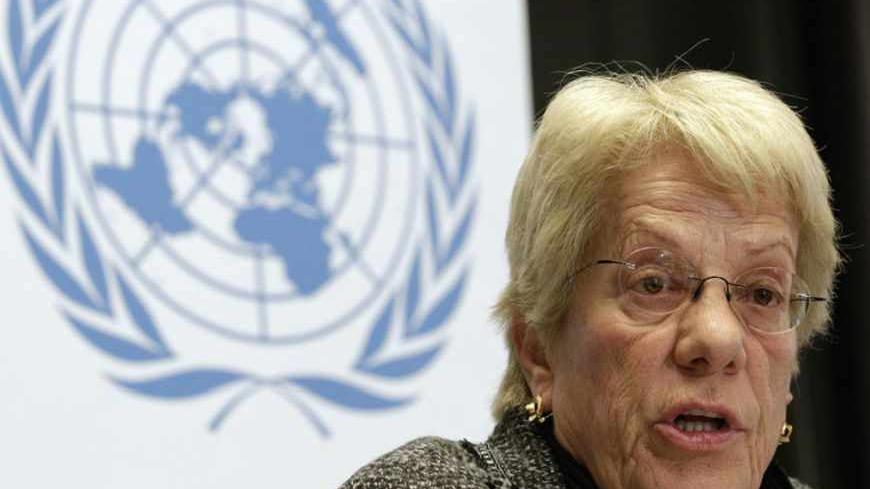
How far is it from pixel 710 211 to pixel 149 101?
1155 mm

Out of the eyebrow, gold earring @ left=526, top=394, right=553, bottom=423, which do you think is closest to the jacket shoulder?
gold earring @ left=526, top=394, right=553, bottom=423

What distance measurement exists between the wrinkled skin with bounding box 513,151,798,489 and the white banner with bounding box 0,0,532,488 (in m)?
0.78

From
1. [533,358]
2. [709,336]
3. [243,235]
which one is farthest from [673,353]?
[243,235]

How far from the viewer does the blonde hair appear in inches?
84.2

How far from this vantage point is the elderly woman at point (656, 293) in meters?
2.07

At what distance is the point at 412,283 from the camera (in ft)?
9.86

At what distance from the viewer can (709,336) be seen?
2055 millimetres

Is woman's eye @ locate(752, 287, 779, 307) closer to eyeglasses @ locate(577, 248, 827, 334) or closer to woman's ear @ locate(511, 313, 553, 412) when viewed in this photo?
eyeglasses @ locate(577, 248, 827, 334)

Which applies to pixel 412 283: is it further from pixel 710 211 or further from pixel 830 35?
pixel 830 35

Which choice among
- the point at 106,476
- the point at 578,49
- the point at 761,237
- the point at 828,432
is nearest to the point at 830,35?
the point at 578,49

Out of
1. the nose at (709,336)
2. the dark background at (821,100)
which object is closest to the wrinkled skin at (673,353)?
the nose at (709,336)

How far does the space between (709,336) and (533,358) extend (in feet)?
1.14

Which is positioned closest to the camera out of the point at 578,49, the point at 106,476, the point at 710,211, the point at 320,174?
the point at 710,211

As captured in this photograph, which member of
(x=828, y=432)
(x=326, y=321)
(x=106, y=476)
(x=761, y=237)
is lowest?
(x=828, y=432)
